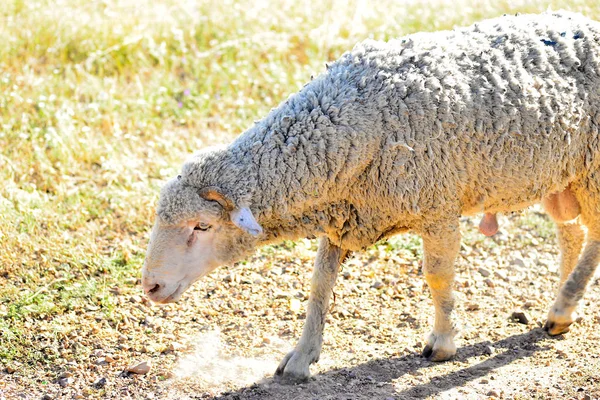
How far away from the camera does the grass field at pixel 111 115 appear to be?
5.58 m

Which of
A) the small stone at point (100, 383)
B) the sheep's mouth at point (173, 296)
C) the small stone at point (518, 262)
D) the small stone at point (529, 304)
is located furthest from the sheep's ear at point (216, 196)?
the small stone at point (518, 262)

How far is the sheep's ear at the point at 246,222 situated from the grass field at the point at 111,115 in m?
1.10

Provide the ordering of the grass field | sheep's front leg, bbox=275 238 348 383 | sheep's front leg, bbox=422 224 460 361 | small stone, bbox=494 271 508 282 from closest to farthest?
sheep's front leg, bbox=422 224 460 361, sheep's front leg, bbox=275 238 348 383, the grass field, small stone, bbox=494 271 508 282

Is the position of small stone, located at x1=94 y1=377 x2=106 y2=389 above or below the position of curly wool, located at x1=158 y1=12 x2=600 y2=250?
below

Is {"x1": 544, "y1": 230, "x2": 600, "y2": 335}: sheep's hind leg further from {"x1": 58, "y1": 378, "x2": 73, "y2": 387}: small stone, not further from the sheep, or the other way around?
{"x1": 58, "y1": 378, "x2": 73, "y2": 387}: small stone

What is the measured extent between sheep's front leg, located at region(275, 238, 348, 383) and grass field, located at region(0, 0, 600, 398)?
0.79m

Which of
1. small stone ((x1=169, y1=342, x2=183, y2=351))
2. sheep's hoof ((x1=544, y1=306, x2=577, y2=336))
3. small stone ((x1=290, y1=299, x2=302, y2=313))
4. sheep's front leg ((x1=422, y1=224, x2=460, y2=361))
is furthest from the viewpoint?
small stone ((x1=290, y1=299, x2=302, y2=313))

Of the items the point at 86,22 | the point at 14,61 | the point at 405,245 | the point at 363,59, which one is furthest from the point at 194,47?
the point at 363,59

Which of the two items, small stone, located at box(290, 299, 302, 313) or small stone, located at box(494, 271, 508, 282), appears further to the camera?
small stone, located at box(494, 271, 508, 282)

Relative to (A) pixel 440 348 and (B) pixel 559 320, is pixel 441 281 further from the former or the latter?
(B) pixel 559 320

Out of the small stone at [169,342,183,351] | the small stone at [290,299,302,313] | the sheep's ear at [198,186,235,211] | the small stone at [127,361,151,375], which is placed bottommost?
the small stone at [290,299,302,313]

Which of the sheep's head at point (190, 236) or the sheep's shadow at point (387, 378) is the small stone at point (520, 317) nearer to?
the sheep's shadow at point (387, 378)

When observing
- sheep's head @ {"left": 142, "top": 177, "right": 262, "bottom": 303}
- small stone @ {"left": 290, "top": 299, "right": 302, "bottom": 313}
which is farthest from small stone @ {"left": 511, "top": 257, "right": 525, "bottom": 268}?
sheep's head @ {"left": 142, "top": 177, "right": 262, "bottom": 303}

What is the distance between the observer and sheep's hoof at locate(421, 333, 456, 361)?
5133 millimetres
